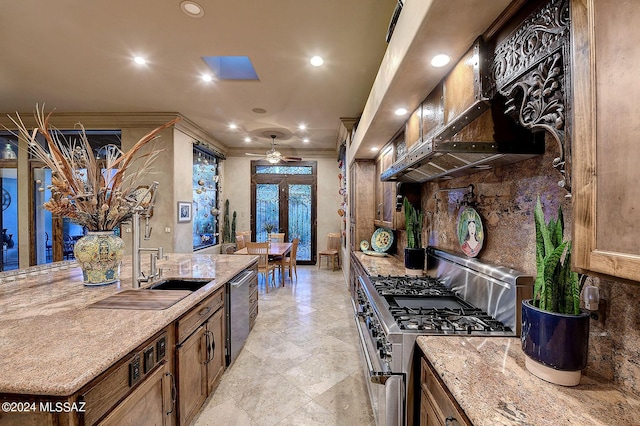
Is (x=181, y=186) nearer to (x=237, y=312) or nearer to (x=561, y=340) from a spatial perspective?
(x=237, y=312)

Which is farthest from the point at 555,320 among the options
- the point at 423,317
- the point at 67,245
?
the point at 67,245

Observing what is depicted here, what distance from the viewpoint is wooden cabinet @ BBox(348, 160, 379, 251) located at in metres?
4.17

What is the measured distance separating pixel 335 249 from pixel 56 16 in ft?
19.1

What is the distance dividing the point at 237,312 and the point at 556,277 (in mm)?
2356

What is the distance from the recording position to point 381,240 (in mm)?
3752

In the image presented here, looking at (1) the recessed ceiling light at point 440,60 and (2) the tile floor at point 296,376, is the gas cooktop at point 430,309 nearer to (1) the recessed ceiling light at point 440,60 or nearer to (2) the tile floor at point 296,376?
(2) the tile floor at point 296,376

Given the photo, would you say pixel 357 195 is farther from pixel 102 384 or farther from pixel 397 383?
pixel 102 384

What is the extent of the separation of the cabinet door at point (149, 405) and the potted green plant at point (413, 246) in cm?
201

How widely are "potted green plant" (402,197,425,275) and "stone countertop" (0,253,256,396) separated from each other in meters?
1.66

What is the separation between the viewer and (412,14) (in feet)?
4.41

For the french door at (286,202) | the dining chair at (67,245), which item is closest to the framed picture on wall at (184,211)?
the dining chair at (67,245)

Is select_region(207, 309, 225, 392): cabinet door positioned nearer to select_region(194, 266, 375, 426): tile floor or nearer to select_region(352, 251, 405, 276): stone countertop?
select_region(194, 266, 375, 426): tile floor

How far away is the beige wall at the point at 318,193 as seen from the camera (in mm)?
7129

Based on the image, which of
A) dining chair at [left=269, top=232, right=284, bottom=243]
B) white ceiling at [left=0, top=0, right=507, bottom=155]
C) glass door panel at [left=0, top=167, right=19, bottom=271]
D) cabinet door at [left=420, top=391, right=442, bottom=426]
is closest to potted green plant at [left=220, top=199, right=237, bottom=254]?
dining chair at [left=269, top=232, right=284, bottom=243]
